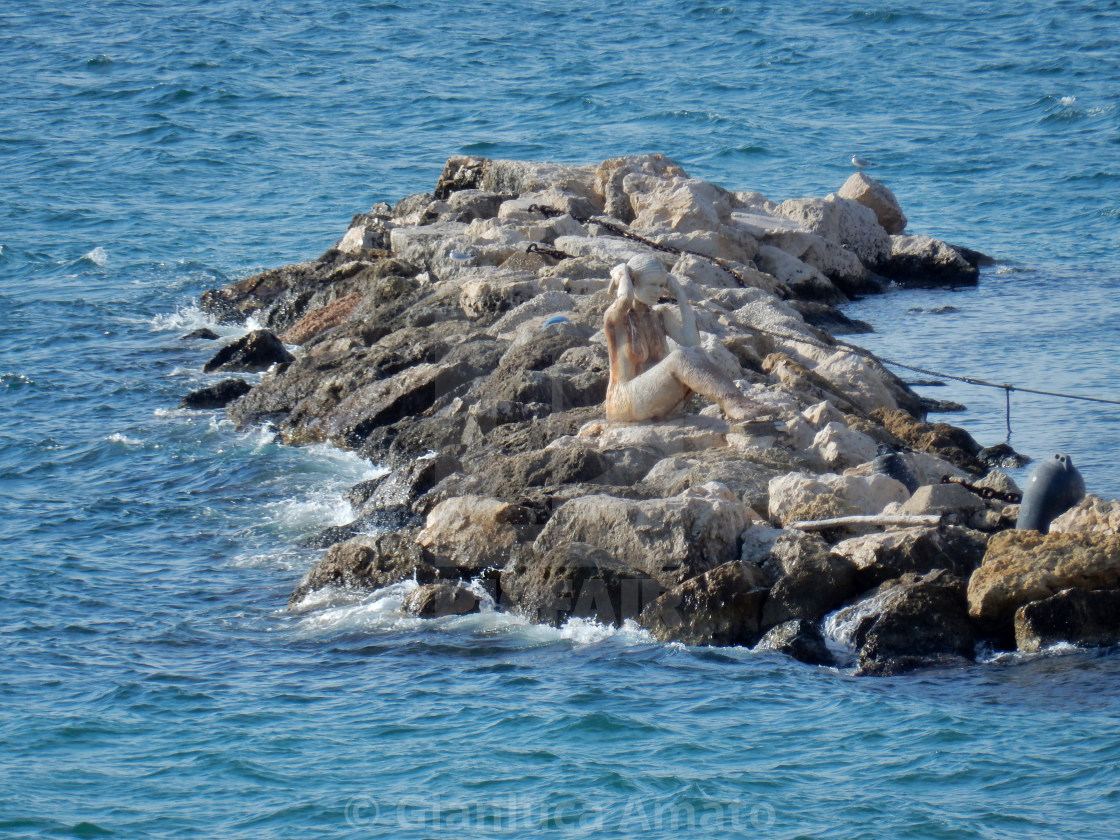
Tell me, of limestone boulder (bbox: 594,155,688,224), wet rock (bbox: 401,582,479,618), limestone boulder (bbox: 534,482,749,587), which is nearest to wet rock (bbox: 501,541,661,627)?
limestone boulder (bbox: 534,482,749,587)

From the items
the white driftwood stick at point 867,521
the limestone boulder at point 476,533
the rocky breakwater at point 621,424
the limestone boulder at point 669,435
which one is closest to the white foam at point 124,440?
the rocky breakwater at point 621,424

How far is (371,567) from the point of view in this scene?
11.4 metres

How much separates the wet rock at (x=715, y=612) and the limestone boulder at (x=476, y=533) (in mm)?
1572

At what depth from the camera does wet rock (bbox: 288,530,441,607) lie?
444 inches

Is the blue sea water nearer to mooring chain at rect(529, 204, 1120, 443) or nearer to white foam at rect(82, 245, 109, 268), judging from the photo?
white foam at rect(82, 245, 109, 268)

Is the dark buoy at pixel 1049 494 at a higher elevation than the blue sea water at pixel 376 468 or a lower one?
higher

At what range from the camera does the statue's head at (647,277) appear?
12258 mm

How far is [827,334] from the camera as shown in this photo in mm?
17344

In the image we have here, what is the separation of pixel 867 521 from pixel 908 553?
490 millimetres

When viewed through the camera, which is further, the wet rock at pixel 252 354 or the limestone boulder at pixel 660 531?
the wet rock at pixel 252 354

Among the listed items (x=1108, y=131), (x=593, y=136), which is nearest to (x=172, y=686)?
(x=593, y=136)

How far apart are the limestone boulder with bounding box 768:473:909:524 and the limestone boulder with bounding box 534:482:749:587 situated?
1.20 feet

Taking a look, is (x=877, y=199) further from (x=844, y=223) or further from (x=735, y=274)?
(x=735, y=274)

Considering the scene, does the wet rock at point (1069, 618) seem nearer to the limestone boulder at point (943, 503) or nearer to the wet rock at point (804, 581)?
the wet rock at point (804, 581)
